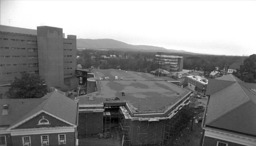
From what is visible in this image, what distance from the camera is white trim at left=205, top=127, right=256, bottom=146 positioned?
12.2 m

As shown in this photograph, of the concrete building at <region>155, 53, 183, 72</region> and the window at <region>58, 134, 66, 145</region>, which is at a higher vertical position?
the concrete building at <region>155, 53, 183, 72</region>

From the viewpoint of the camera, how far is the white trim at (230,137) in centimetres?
1221

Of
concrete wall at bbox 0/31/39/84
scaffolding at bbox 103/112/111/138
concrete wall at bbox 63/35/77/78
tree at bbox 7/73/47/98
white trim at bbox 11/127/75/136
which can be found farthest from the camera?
concrete wall at bbox 63/35/77/78

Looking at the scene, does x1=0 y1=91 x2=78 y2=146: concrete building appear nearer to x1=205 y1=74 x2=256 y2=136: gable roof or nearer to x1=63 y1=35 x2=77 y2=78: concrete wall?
x1=205 y1=74 x2=256 y2=136: gable roof

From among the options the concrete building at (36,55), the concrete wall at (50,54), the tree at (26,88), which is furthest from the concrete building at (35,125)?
the concrete wall at (50,54)

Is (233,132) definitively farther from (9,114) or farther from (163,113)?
(9,114)

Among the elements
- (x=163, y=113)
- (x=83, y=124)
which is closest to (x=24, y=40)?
(x=83, y=124)

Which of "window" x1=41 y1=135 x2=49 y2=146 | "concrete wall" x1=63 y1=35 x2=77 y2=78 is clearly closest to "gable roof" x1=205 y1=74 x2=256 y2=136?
"window" x1=41 y1=135 x2=49 y2=146

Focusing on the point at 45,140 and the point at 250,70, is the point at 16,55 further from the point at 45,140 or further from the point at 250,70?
the point at 250,70

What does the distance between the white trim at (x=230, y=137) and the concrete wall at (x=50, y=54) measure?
39266mm

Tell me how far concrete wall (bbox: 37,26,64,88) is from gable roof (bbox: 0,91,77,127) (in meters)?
28.2

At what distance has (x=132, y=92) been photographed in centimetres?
2611

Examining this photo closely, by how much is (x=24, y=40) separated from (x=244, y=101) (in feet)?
148

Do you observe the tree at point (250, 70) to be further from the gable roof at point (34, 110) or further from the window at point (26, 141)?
the window at point (26, 141)
